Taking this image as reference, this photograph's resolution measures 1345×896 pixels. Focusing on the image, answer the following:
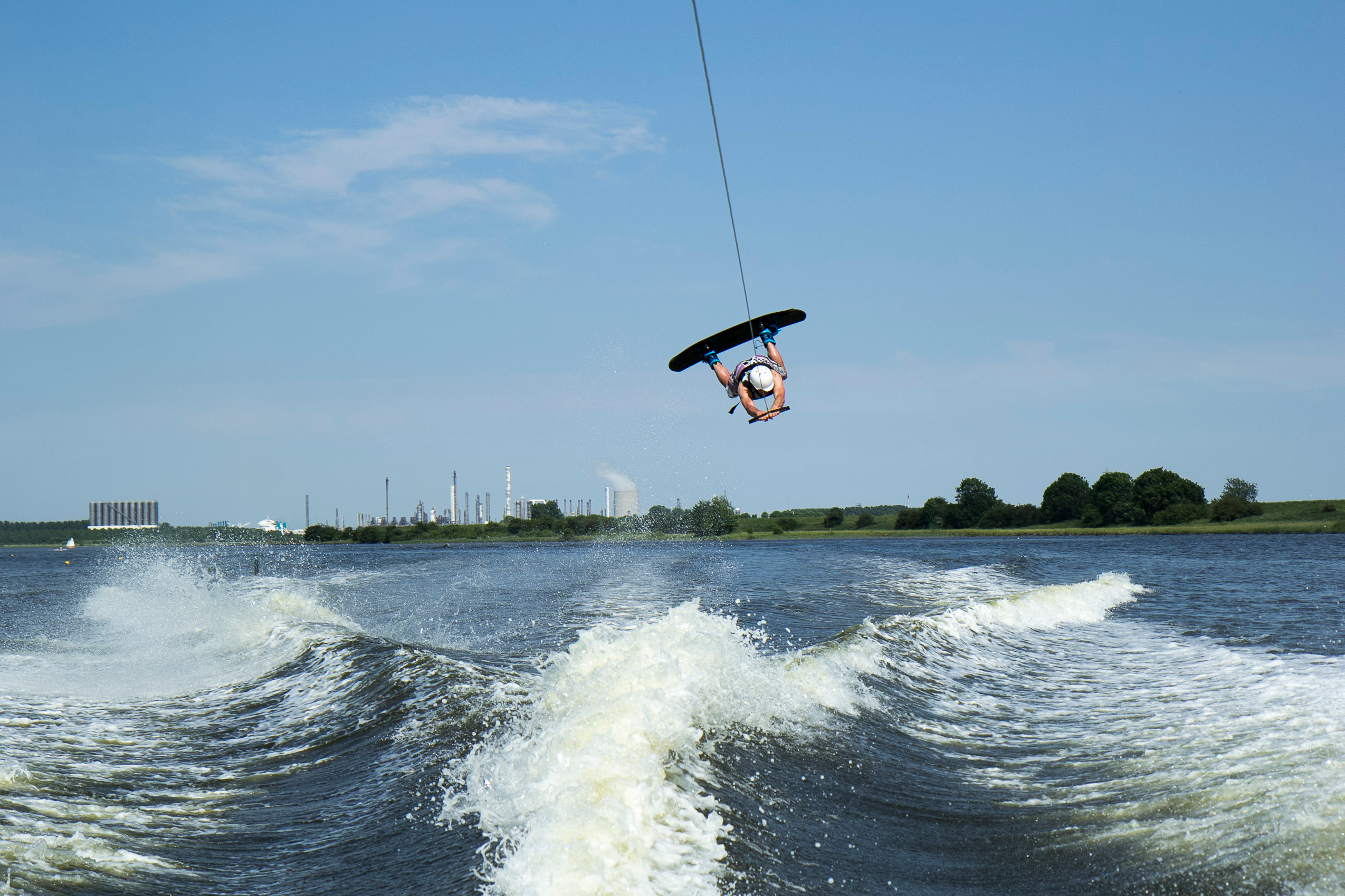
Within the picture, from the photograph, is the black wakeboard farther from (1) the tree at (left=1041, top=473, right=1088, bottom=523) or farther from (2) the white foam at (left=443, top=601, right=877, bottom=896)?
(1) the tree at (left=1041, top=473, right=1088, bottom=523)

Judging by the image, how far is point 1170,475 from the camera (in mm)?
107938

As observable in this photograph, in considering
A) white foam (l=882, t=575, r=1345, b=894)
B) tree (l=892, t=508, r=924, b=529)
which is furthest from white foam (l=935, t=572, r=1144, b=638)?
tree (l=892, t=508, r=924, b=529)

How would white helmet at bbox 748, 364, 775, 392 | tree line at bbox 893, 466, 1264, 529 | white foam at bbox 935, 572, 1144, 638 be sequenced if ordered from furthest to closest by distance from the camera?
tree line at bbox 893, 466, 1264, 529, white foam at bbox 935, 572, 1144, 638, white helmet at bbox 748, 364, 775, 392

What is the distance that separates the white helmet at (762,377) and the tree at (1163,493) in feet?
353

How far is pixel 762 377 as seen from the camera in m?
11.7

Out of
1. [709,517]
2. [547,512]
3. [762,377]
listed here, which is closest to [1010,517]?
[709,517]

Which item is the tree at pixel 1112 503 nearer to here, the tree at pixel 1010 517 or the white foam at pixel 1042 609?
the tree at pixel 1010 517

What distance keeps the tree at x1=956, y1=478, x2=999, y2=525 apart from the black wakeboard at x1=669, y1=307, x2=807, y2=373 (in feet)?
365

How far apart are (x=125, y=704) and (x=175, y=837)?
5.54 m

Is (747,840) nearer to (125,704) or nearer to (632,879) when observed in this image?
(632,879)

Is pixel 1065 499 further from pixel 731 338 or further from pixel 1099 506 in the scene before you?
pixel 731 338

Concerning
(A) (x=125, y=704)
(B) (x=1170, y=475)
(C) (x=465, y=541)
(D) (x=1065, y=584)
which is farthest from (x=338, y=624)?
(B) (x=1170, y=475)

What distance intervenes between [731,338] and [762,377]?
283cm

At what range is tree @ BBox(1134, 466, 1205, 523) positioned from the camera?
346 feet
